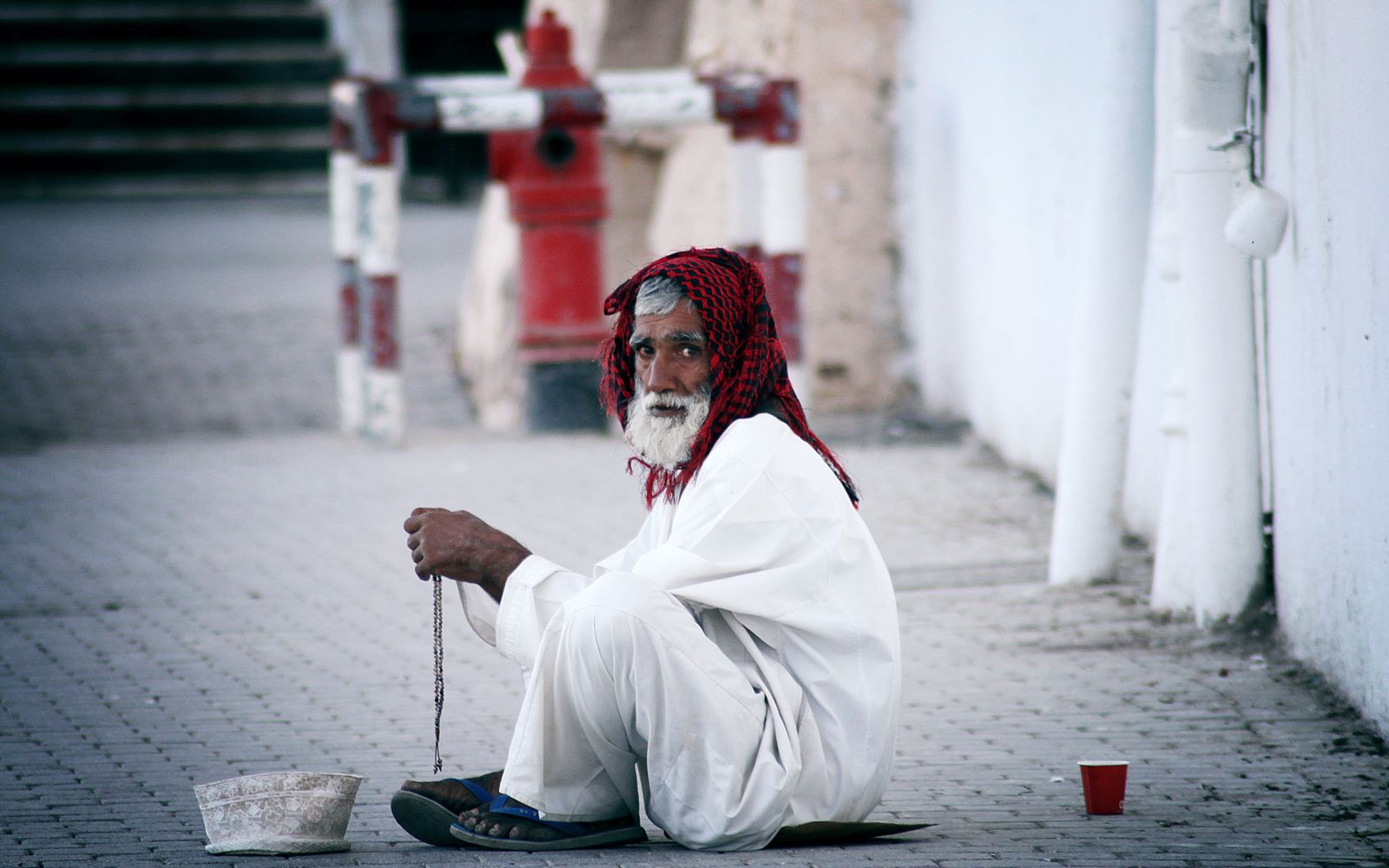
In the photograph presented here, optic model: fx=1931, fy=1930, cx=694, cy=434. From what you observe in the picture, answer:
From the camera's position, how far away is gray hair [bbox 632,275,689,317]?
11.4ft

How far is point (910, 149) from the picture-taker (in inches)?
370

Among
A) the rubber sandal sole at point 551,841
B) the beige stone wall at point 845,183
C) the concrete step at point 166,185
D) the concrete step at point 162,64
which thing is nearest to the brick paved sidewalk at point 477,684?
the rubber sandal sole at point 551,841

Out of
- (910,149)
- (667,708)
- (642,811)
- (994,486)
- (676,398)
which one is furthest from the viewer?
(910,149)

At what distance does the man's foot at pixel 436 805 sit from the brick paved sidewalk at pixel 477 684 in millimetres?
45

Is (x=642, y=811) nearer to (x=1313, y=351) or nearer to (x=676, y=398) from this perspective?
(x=676, y=398)

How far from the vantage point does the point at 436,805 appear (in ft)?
11.5

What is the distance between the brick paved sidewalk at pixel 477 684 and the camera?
12.0 feet

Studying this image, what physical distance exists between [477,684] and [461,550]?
1.67 m

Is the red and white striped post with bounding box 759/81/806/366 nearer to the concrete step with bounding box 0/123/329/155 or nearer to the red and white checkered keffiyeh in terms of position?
the red and white checkered keffiyeh

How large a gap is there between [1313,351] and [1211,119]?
2.48 ft

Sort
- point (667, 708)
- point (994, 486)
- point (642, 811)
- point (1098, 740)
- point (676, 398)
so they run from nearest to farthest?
1. point (667, 708)
2. point (676, 398)
3. point (642, 811)
4. point (1098, 740)
5. point (994, 486)

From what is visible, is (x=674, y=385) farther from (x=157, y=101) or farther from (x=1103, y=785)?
(x=157, y=101)

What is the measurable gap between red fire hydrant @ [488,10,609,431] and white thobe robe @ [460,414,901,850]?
17.8ft

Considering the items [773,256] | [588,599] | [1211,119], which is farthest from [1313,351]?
[773,256]
